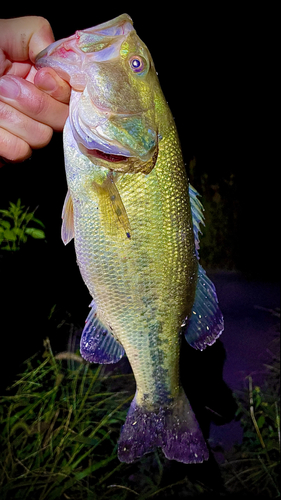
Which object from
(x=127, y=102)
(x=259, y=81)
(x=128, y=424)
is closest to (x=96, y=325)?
(x=128, y=424)

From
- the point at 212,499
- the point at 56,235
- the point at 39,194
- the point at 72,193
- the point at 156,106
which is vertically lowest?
the point at 212,499

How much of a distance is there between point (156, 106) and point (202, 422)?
9.63ft

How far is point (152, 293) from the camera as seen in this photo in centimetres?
140

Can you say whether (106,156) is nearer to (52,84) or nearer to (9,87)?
(52,84)

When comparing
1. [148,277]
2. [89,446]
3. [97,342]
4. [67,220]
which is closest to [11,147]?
[67,220]

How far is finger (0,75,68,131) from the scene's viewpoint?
4.14ft

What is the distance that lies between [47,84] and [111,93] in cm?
21

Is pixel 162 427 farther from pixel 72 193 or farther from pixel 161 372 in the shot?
pixel 72 193

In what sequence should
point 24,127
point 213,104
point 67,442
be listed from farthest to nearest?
point 213,104 → point 67,442 → point 24,127

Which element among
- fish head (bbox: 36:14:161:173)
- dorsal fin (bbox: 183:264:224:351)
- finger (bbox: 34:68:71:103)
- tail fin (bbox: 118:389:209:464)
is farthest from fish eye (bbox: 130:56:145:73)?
tail fin (bbox: 118:389:209:464)

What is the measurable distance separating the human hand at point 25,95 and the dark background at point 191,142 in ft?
6.42

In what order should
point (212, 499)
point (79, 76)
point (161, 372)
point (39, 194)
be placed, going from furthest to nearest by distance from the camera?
1. point (39, 194)
2. point (212, 499)
3. point (161, 372)
4. point (79, 76)

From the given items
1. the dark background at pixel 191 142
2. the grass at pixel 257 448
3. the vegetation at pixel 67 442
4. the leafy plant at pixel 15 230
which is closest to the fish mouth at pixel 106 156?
the leafy plant at pixel 15 230

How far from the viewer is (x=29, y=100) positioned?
4.20 ft
